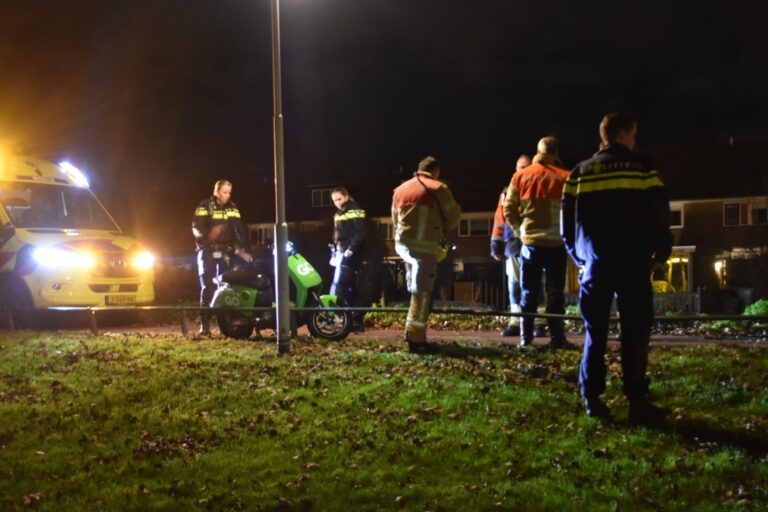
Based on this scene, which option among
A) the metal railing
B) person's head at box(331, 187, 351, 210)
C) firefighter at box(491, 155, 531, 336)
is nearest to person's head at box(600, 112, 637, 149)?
the metal railing

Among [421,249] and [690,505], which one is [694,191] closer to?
[421,249]

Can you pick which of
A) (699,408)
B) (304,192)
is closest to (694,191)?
(304,192)

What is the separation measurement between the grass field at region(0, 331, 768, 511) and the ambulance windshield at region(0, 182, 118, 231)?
6.64m

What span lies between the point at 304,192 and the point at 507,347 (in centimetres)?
4723

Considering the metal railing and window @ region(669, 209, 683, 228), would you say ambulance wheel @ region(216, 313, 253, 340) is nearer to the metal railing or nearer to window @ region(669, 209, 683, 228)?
the metal railing

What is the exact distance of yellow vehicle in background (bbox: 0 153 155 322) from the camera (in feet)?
44.2

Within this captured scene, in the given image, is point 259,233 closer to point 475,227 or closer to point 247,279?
point 475,227

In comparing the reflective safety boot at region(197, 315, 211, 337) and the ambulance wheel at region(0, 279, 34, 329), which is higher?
the ambulance wheel at region(0, 279, 34, 329)

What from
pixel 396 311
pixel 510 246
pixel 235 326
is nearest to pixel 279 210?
pixel 396 311

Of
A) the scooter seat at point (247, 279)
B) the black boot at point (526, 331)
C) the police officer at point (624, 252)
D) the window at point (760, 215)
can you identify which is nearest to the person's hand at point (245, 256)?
the scooter seat at point (247, 279)

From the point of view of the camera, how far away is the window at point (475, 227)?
49000mm

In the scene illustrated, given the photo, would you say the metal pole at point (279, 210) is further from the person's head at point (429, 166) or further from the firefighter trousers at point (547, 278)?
the firefighter trousers at point (547, 278)

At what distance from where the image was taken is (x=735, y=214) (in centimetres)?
4181

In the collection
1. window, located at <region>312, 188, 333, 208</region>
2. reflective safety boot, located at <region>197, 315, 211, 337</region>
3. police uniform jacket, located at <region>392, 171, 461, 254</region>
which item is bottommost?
reflective safety boot, located at <region>197, 315, 211, 337</region>
